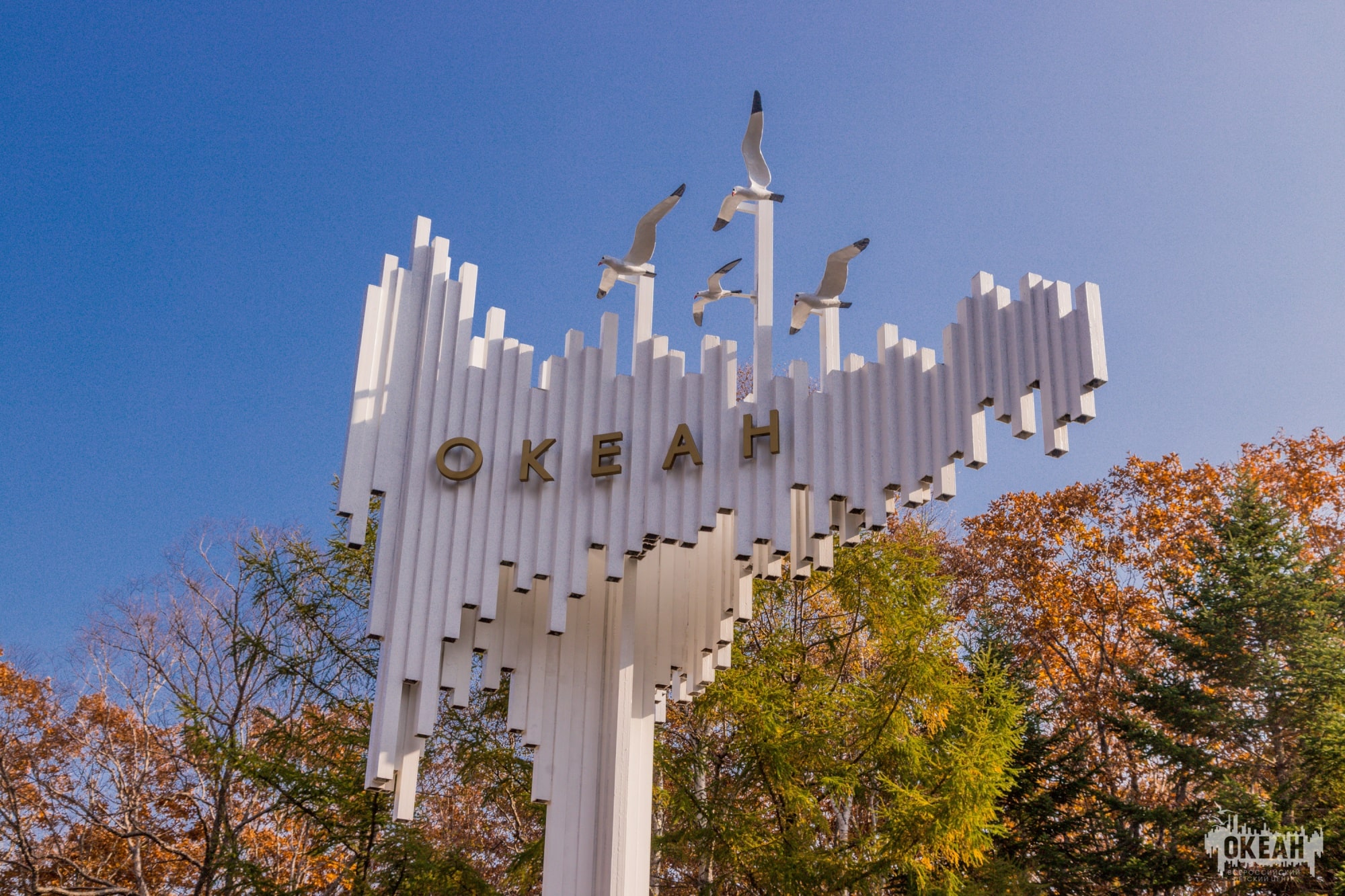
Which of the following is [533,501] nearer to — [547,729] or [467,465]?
[467,465]

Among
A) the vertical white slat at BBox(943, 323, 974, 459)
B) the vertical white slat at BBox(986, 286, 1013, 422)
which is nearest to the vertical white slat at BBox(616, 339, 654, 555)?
the vertical white slat at BBox(943, 323, 974, 459)

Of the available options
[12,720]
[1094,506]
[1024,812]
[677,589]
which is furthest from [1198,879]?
[12,720]

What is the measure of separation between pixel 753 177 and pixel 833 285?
3.66ft

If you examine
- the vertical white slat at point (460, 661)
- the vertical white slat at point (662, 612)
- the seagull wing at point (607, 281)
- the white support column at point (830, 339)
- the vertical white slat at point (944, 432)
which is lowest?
the vertical white slat at point (460, 661)

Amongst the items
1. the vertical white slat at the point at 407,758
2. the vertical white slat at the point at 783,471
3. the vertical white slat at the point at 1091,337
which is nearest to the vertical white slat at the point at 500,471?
the vertical white slat at the point at 407,758

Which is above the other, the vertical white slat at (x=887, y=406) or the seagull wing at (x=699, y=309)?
the seagull wing at (x=699, y=309)

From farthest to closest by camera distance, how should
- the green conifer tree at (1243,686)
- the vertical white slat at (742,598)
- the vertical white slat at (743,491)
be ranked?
the green conifer tree at (1243,686) < the vertical white slat at (742,598) < the vertical white slat at (743,491)

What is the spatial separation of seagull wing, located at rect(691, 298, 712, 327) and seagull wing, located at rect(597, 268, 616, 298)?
26.0 inches

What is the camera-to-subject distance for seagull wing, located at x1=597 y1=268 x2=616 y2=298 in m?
8.28

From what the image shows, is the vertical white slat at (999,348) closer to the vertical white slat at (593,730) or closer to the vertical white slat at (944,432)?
the vertical white slat at (944,432)

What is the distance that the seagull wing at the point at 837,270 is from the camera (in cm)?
776

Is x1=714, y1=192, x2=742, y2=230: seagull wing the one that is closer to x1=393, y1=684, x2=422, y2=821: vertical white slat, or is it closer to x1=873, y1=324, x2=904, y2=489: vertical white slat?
x1=873, y1=324, x2=904, y2=489: vertical white slat

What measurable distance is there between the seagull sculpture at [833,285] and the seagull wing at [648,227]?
108 cm

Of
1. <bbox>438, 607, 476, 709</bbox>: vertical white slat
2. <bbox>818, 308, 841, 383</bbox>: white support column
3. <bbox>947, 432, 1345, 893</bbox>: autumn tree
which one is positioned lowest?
<bbox>438, 607, 476, 709</bbox>: vertical white slat
